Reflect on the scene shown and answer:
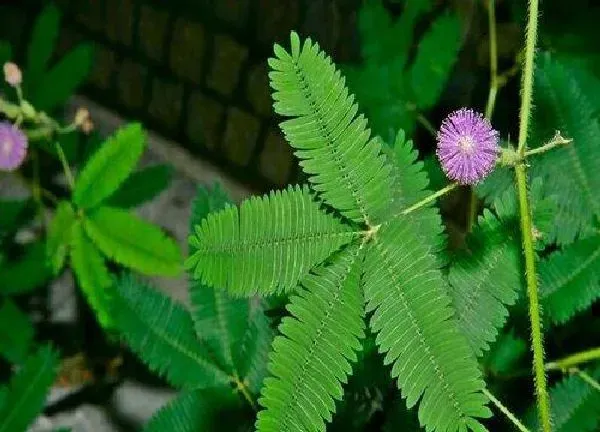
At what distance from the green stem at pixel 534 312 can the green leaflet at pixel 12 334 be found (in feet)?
3.07

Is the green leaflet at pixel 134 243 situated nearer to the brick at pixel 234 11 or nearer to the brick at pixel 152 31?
the brick at pixel 234 11

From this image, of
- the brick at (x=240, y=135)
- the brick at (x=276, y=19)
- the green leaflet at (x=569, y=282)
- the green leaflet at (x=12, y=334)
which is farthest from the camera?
the brick at (x=240, y=135)

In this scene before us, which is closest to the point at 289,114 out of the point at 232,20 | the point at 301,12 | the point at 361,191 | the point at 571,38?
the point at 361,191

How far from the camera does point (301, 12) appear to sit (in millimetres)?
1506

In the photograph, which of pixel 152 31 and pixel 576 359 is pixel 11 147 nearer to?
pixel 576 359

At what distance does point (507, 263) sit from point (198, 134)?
1.43 metres

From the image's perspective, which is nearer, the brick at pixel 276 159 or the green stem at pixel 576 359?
the green stem at pixel 576 359

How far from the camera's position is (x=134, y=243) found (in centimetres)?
94

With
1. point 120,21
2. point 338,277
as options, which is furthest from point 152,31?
point 338,277

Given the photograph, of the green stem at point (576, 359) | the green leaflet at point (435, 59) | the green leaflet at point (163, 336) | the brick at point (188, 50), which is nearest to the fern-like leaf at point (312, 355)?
the green stem at point (576, 359)

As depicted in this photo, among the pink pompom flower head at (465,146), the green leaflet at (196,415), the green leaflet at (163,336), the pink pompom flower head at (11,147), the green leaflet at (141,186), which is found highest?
the green leaflet at (141,186)

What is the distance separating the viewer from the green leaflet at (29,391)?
0.94m

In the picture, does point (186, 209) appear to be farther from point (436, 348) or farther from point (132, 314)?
point (436, 348)

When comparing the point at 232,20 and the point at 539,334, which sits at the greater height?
the point at 232,20
